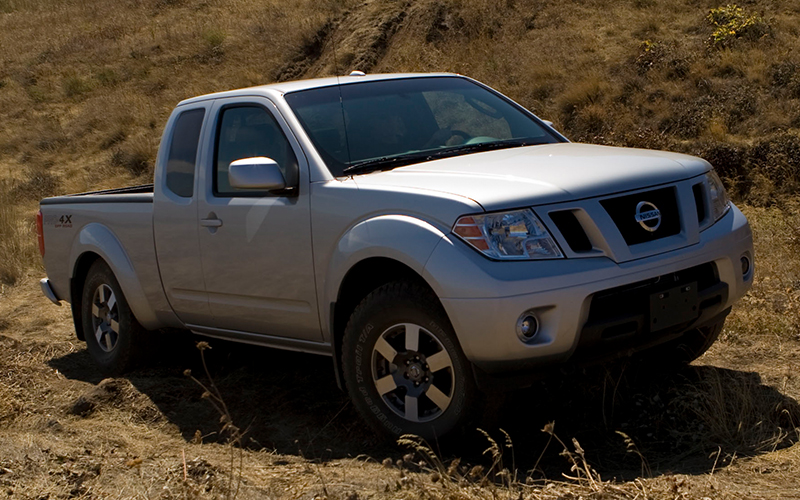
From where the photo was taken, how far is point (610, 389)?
4.77 metres

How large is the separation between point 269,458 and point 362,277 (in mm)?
975

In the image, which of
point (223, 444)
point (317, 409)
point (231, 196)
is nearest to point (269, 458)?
point (223, 444)

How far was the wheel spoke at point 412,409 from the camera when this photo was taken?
13.8 ft

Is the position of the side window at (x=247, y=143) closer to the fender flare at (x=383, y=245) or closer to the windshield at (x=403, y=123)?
the windshield at (x=403, y=123)

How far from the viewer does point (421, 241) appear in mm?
3945

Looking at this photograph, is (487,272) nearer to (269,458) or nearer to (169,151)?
(269,458)

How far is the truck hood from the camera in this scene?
3902 millimetres

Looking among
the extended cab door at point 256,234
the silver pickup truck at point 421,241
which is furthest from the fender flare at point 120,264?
the extended cab door at point 256,234

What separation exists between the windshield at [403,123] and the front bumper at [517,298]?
42.6 inches

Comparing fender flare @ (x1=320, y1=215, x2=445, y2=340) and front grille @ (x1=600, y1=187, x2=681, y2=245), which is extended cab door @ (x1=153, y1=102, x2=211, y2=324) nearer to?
fender flare @ (x1=320, y1=215, x2=445, y2=340)

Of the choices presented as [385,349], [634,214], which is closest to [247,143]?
[385,349]

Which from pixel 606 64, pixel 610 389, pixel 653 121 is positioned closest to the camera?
pixel 610 389

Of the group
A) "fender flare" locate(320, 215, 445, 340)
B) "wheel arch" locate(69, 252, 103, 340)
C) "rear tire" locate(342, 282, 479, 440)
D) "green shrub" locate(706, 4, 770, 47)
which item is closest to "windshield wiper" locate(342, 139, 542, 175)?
"fender flare" locate(320, 215, 445, 340)

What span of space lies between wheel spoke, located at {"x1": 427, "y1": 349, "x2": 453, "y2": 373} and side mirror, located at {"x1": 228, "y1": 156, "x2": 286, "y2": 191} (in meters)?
1.23
